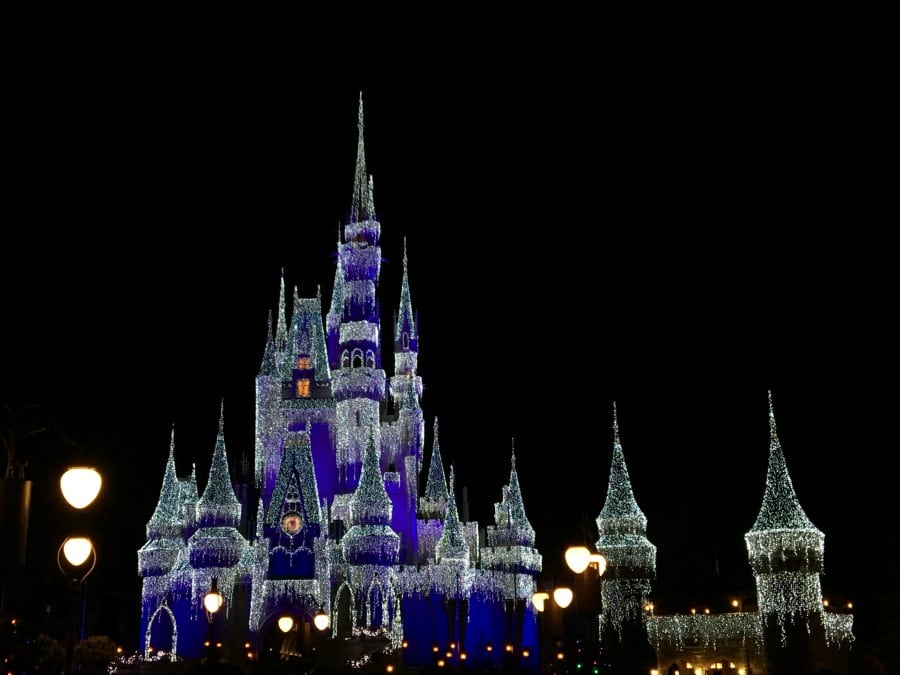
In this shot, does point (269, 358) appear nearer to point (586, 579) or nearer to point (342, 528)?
point (342, 528)

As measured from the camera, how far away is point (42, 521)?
29.8 m

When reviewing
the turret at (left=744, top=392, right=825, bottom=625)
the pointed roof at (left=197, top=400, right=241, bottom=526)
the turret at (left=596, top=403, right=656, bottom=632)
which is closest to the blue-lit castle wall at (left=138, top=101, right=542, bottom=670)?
the pointed roof at (left=197, top=400, right=241, bottom=526)

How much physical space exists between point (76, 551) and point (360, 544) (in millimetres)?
30089

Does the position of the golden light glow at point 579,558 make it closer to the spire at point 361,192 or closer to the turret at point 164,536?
the turret at point 164,536

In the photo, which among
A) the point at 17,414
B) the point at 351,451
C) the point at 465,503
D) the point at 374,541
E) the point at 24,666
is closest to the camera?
the point at 17,414

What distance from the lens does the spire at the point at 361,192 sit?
161 ft

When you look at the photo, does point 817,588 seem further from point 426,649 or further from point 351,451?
point 351,451

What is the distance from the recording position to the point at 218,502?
38.4 metres

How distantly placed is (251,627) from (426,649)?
6887 mm

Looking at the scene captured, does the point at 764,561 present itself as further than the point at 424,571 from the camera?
No

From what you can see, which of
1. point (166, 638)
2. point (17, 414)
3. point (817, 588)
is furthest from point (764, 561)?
point (166, 638)

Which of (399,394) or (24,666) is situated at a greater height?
(399,394)

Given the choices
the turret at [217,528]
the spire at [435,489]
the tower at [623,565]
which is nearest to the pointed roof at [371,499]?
the spire at [435,489]

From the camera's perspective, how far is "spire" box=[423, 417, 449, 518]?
42.2 m
